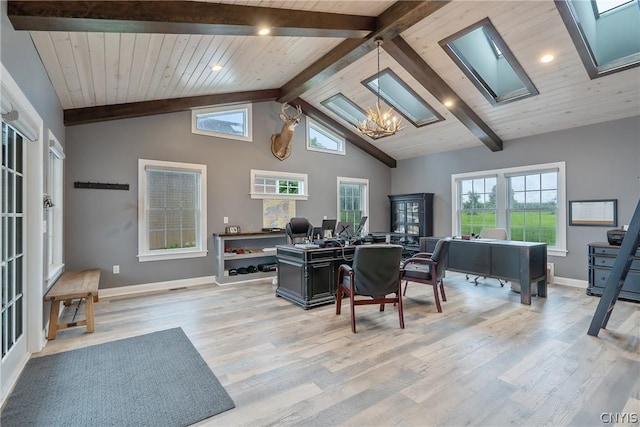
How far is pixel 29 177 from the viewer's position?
274 cm

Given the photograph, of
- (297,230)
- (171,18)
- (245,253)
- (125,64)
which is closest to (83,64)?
(125,64)

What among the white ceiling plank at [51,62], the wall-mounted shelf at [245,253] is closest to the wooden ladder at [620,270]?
the wall-mounted shelf at [245,253]

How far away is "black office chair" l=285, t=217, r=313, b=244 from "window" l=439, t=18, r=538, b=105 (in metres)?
3.21

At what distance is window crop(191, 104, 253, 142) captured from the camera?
5.53 meters

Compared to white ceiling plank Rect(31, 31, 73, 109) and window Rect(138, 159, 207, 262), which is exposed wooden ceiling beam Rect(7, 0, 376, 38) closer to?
white ceiling plank Rect(31, 31, 73, 109)

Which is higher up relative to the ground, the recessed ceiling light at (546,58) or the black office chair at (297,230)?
the recessed ceiling light at (546,58)

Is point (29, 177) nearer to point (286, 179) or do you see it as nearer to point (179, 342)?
point (179, 342)

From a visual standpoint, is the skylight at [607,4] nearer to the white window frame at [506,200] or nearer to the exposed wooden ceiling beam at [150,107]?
the white window frame at [506,200]

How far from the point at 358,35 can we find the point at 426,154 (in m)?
4.22

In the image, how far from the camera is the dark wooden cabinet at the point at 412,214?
722 cm

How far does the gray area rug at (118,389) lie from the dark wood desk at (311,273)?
1.57 m

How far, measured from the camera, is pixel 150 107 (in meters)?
4.81

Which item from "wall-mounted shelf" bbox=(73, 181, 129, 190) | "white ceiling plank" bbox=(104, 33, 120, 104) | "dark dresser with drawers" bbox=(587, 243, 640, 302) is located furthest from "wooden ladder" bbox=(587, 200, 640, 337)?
"wall-mounted shelf" bbox=(73, 181, 129, 190)

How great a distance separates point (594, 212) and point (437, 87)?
10.7 feet
